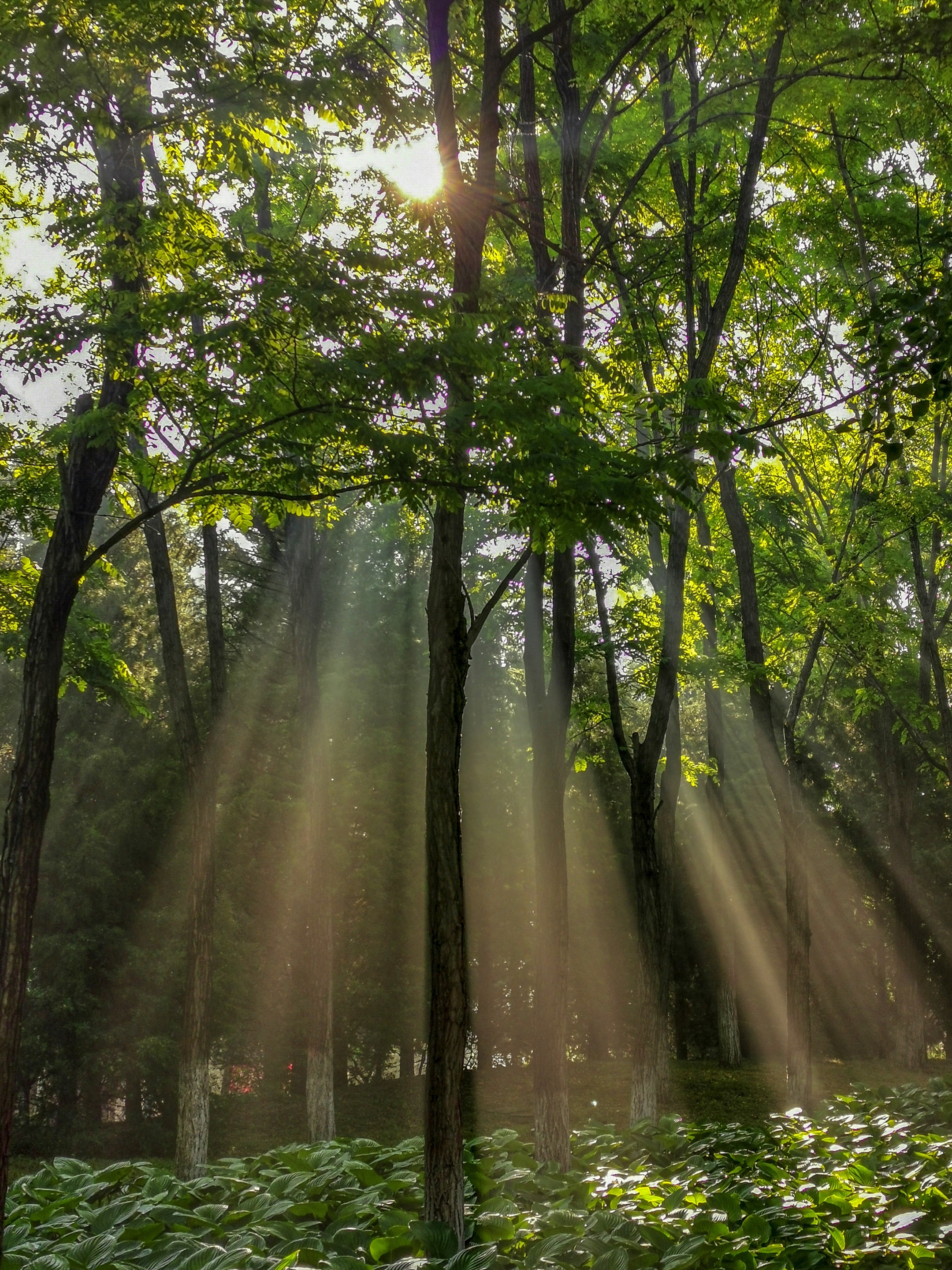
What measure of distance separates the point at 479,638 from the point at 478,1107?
11076 millimetres

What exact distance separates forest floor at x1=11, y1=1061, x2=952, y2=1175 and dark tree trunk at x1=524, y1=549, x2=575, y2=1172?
6.36 metres

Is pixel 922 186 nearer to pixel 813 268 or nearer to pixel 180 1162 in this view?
pixel 813 268

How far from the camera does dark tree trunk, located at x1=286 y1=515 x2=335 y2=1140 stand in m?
12.5

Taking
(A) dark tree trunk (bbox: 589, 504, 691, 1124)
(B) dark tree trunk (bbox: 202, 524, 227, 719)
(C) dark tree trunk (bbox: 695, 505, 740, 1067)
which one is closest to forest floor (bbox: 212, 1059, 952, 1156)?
(C) dark tree trunk (bbox: 695, 505, 740, 1067)

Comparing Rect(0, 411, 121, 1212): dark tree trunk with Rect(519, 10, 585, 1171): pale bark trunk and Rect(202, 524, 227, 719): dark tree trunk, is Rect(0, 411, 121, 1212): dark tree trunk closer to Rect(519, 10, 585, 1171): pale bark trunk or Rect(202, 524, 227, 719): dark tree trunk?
Rect(519, 10, 585, 1171): pale bark trunk

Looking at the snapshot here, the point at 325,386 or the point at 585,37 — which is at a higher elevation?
the point at 585,37

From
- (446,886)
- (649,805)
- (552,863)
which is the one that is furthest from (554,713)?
(446,886)

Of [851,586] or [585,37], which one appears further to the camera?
[851,586]

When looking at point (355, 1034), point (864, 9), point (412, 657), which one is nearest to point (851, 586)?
point (864, 9)

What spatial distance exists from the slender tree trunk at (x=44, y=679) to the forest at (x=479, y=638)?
37mm

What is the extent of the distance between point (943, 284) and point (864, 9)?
7837mm

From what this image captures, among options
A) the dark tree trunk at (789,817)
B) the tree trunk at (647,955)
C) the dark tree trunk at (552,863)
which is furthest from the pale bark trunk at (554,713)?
the dark tree trunk at (789,817)

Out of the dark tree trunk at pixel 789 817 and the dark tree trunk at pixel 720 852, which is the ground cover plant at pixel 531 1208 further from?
the dark tree trunk at pixel 720 852

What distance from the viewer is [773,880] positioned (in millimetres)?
24250
